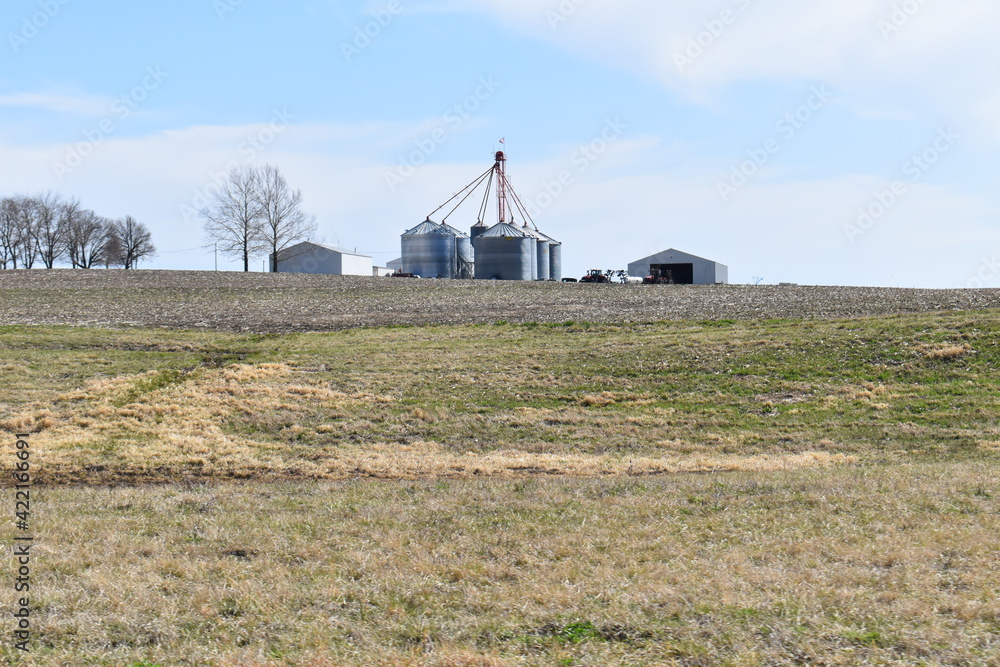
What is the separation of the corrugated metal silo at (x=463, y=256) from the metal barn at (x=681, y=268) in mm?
18763

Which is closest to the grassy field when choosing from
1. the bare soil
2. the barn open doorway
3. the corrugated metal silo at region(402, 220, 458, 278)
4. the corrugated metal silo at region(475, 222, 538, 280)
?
the bare soil

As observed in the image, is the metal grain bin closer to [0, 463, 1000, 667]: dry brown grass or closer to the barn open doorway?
the barn open doorway

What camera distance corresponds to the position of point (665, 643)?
269 inches

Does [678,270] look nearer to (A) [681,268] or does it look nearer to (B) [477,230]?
(A) [681,268]

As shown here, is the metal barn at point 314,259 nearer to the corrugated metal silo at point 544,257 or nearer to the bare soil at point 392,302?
the corrugated metal silo at point 544,257

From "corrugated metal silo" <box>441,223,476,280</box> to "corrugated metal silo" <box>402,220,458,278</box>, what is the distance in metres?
0.89

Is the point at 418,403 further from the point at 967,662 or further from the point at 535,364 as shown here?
the point at 967,662

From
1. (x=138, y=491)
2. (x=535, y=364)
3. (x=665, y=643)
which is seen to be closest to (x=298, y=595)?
(x=665, y=643)

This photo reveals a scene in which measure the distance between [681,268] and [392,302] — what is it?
160 feet

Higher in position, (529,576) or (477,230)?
(477,230)

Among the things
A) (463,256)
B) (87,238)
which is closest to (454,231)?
(463,256)

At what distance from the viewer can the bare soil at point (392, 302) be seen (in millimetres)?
40094

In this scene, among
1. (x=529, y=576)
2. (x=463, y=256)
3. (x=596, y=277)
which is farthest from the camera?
(x=463, y=256)

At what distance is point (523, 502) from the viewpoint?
1298 cm
